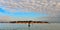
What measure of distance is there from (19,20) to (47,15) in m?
0.47

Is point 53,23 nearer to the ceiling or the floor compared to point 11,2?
nearer to the floor

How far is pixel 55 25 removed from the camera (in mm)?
1758

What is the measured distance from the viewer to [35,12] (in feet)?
5.30

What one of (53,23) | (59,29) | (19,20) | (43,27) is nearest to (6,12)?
(19,20)

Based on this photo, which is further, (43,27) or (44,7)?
(43,27)

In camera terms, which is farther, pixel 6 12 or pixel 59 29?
pixel 59 29

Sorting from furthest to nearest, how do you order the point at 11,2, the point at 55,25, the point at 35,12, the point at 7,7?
1. the point at 55,25
2. the point at 35,12
3. the point at 7,7
4. the point at 11,2

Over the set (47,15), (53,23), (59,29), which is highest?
(47,15)

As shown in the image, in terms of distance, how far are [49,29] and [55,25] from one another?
130mm

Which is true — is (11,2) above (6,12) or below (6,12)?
above

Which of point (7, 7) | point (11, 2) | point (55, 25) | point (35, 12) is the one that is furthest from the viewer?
point (55, 25)

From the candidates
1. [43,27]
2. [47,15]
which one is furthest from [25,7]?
[43,27]

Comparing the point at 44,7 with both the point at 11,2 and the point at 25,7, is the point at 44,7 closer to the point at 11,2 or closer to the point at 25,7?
the point at 25,7

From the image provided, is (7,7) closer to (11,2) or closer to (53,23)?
(11,2)
